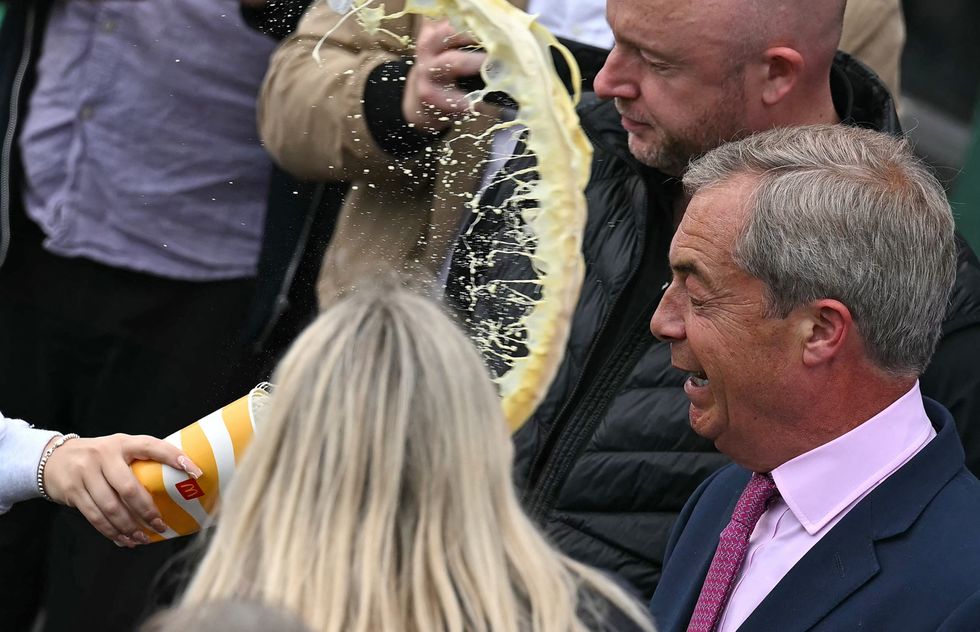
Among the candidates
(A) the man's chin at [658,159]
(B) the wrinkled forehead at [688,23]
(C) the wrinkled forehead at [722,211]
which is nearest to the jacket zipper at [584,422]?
(A) the man's chin at [658,159]

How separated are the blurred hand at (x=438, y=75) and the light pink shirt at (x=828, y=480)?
681mm

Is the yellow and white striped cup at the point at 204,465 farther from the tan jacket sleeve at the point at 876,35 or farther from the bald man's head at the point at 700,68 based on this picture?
the tan jacket sleeve at the point at 876,35

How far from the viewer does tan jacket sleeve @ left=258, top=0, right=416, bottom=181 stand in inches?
84.5

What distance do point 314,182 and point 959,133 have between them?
4839 mm

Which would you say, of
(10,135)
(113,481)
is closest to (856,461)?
(113,481)

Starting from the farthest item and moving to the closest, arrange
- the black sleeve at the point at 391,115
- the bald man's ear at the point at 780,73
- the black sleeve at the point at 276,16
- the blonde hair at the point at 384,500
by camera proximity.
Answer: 1. the bald man's ear at the point at 780,73
2. the black sleeve at the point at 276,16
3. the black sleeve at the point at 391,115
4. the blonde hair at the point at 384,500

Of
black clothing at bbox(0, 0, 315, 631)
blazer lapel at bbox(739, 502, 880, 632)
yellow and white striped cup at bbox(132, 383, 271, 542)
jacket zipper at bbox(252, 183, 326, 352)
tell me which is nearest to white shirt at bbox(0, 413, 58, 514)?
Result: black clothing at bbox(0, 0, 315, 631)

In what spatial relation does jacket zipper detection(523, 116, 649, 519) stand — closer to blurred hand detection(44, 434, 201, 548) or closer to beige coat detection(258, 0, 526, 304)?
beige coat detection(258, 0, 526, 304)

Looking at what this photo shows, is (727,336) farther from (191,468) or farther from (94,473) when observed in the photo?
(94,473)

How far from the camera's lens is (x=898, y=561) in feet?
6.37

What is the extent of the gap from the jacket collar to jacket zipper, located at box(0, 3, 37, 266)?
1.85m

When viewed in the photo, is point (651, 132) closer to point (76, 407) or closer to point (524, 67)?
point (524, 67)

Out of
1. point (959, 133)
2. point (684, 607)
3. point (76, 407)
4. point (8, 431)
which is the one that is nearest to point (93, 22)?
point (76, 407)

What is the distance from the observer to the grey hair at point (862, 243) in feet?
6.62
